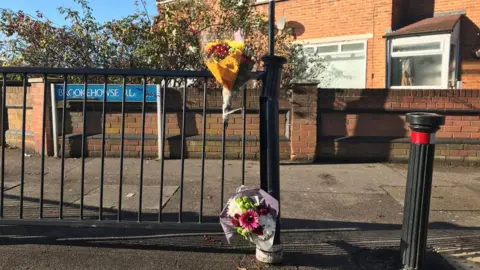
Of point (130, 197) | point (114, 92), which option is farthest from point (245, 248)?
point (114, 92)

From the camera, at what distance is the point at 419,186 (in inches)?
129

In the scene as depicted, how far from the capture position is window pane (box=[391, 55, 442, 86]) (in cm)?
1120

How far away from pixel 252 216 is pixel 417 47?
31.6 ft

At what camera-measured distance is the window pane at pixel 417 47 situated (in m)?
11.1

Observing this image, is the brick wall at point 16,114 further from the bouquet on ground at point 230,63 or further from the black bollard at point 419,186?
the black bollard at point 419,186

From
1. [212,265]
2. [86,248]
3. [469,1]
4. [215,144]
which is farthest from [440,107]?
[86,248]

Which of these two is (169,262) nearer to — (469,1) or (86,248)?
(86,248)

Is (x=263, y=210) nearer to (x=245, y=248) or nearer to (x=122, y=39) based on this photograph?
(x=245, y=248)

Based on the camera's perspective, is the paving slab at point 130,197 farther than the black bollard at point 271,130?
Yes

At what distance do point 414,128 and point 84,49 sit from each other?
735 centimetres

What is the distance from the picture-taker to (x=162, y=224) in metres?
3.79

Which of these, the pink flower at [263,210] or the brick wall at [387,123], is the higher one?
the brick wall at [387,123]

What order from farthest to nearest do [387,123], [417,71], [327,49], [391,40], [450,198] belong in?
[327,49]
[391,40]
[417,71]
[387,123]
[450,198]

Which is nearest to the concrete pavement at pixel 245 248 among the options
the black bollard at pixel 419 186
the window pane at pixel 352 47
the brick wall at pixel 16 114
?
the black bollard at pixel 419 186
